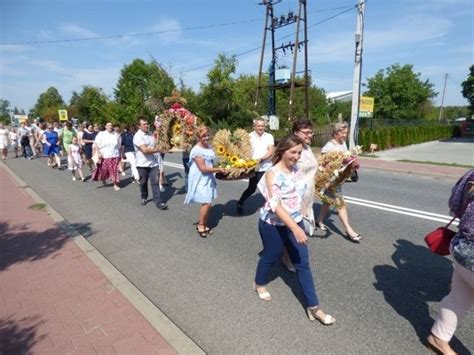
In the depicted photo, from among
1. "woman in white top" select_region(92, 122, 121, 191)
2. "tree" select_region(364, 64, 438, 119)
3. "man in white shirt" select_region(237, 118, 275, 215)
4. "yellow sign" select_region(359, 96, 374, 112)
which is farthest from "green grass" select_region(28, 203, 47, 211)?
"tree" select_region(364, 64, 438, 119)

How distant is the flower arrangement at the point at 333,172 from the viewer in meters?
4.55

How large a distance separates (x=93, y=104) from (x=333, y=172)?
4747cm

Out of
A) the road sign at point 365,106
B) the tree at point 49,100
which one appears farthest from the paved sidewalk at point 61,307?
the tree at point 49,100

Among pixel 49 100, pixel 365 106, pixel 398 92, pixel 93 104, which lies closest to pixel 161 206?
pixel 365 106

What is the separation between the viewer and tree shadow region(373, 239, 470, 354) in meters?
3.01

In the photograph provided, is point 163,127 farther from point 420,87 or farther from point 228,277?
point 420,87

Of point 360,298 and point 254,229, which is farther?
point 254,229

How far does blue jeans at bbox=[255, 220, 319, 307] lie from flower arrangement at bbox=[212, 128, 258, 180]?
2.09m

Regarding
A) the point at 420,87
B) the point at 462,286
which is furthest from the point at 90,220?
the point at 420,87

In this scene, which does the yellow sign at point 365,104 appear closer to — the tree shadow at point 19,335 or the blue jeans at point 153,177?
the blue jeans at point 153,177

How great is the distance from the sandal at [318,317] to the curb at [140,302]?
103cm

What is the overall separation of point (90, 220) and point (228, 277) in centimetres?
369

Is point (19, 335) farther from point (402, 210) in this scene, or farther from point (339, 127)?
point (402, 210)

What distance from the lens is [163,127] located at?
6824 millimetres
